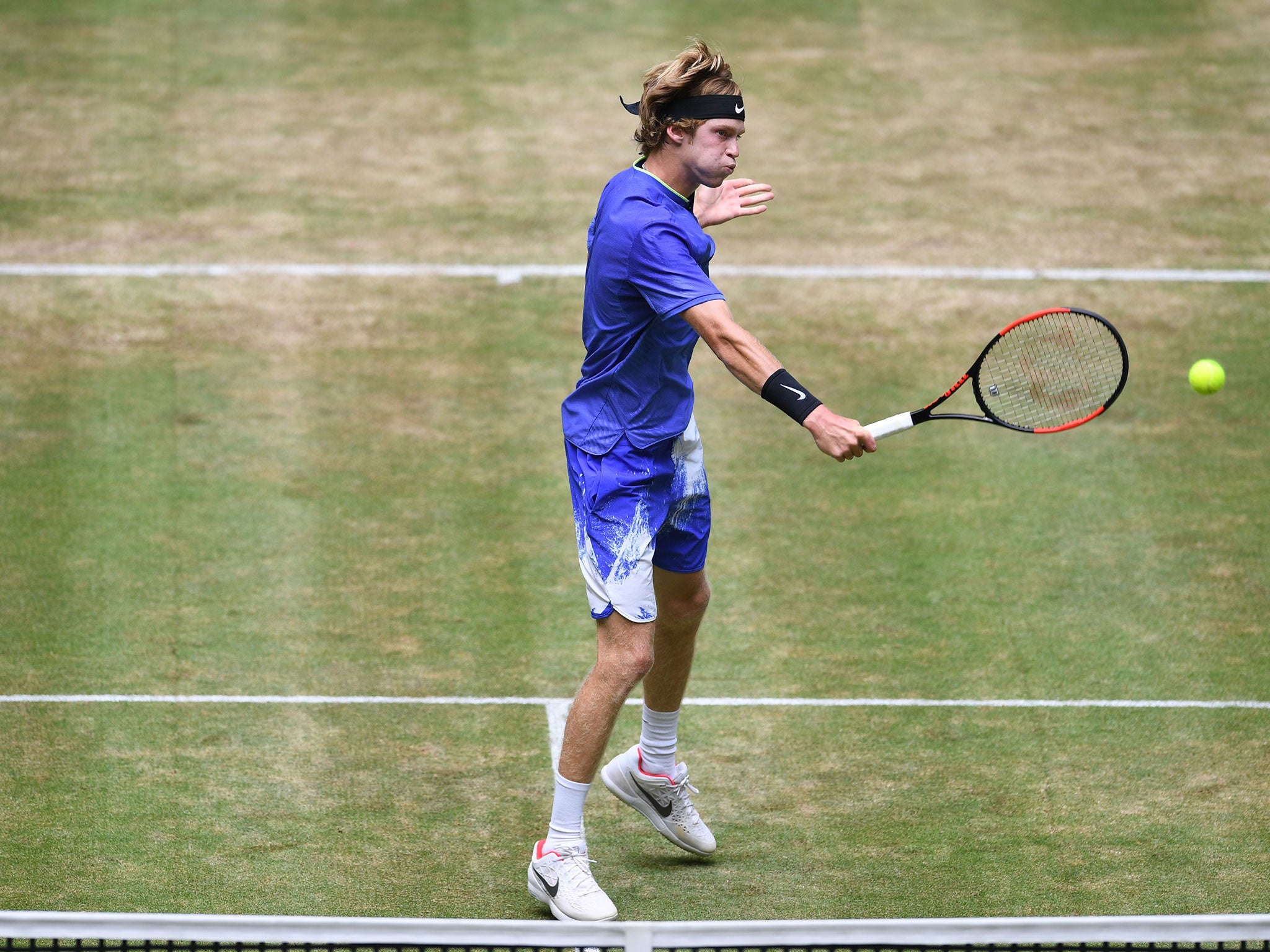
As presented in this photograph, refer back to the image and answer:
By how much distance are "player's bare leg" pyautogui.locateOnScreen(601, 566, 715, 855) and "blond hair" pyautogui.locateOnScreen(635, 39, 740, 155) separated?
137 centimetres

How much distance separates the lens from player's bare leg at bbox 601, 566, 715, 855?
5.20 m

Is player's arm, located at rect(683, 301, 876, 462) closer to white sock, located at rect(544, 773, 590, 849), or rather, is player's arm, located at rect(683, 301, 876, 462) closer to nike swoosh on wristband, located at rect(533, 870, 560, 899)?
white sock, located at rect(544, 773, 590, 849)

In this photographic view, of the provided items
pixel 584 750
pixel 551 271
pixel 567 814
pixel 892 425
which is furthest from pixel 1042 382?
pixel 551 271

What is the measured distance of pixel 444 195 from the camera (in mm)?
11055

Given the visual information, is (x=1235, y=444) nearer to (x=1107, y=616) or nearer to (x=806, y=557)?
(x=1107, y=616)

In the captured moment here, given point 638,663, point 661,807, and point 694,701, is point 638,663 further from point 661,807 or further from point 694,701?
point 694,701

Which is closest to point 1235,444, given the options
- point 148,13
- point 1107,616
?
point 1107,616

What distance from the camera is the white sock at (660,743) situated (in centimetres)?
524

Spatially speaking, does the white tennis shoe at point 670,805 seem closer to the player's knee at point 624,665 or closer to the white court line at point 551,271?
the player's knee at point 624,665

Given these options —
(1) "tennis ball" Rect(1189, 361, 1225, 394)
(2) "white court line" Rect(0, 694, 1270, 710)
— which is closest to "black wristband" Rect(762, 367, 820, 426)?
(2) "white court line" Rect(0, 694, 1270, 710)

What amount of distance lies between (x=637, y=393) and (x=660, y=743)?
1.17 metres

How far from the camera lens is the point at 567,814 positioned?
16.1 feet

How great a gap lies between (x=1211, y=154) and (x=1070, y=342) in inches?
253

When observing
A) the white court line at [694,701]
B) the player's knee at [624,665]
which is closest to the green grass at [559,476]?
the white court line at [694,701]
